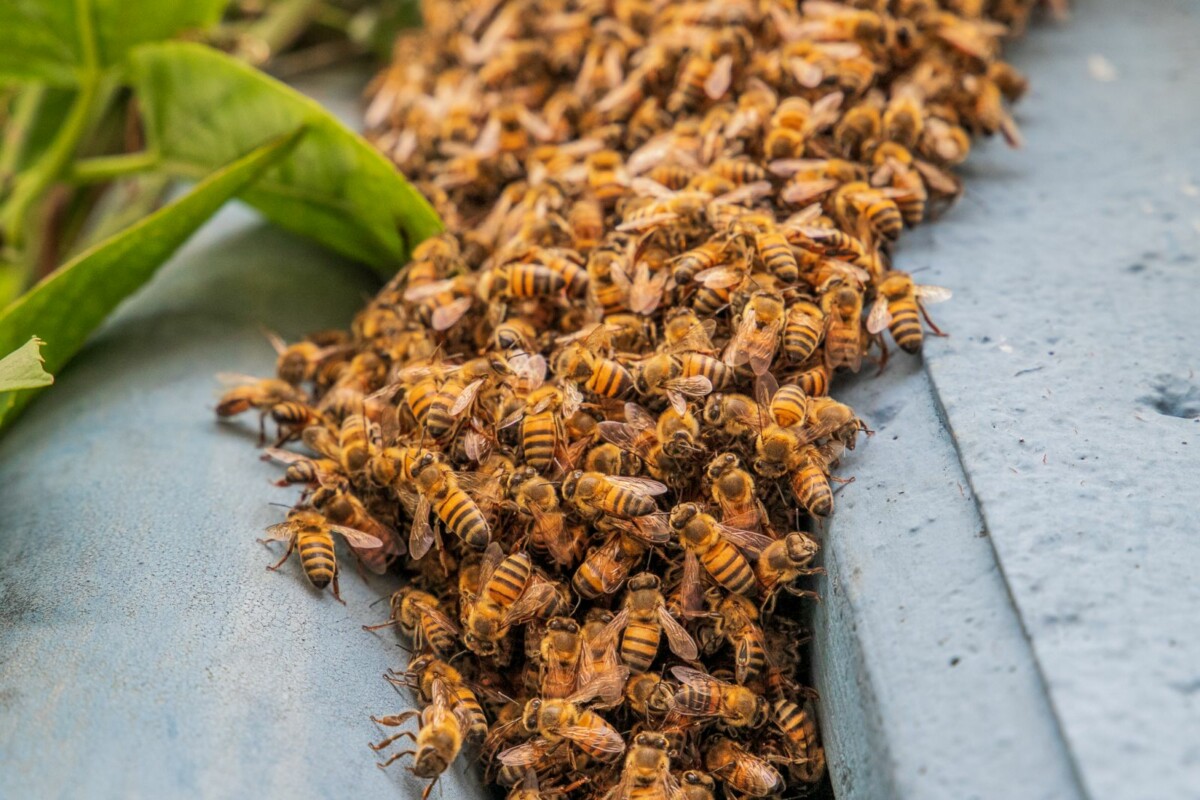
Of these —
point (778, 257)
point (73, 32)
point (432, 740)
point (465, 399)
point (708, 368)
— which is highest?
point (73, 32)

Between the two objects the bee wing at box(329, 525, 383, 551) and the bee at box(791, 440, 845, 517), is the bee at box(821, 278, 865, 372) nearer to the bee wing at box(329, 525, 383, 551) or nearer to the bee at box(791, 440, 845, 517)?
the bee at box(791, 440, 845, 517)

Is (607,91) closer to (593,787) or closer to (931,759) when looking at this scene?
(593,787)

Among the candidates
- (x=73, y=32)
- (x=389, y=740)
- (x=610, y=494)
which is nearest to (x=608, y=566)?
(x=610, y=494)

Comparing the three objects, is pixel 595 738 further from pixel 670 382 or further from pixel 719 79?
pixel 719 79

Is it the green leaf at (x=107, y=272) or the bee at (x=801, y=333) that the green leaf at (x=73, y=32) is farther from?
the bee at (x=801, y=333)

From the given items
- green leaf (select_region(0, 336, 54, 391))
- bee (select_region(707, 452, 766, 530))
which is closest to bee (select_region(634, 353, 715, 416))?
bee (select_region(707, 452, 766, 530))

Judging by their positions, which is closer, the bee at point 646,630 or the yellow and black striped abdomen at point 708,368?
the bee at point 646,630

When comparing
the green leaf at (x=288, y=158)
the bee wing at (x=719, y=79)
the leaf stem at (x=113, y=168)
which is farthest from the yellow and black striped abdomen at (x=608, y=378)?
the leaf stem at (x=113, y=168)
